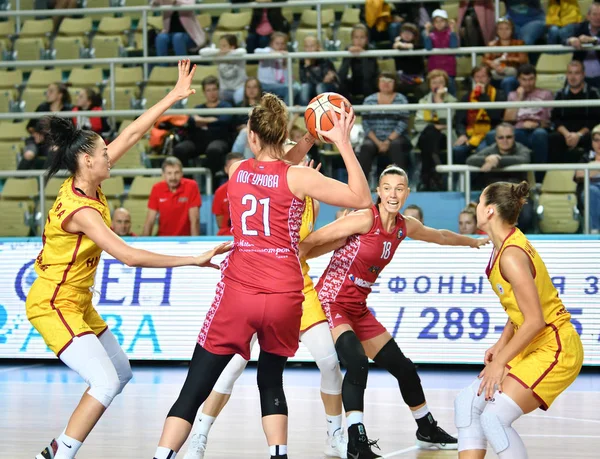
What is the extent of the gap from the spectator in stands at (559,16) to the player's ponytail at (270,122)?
26.5 ft

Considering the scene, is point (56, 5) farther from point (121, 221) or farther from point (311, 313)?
point (311, 313)

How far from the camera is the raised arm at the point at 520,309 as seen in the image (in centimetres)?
429

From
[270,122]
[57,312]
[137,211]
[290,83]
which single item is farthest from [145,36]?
[270,122]

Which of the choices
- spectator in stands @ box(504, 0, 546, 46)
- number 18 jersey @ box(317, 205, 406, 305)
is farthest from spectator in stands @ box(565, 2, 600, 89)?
number 18 jersey @ box(317, 205, 406, 305)

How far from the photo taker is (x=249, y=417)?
7145mm

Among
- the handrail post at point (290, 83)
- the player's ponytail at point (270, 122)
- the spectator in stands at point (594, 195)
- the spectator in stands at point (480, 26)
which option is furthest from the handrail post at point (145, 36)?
the player's ponytail at point (270, 122)

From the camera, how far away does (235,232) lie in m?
4.66

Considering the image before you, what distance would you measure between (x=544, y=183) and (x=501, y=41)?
103 inches

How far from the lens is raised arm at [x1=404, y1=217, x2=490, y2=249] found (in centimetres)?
635

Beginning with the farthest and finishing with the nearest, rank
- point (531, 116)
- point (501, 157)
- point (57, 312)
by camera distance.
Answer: point (531, 116)
point (501, 157)
point (57, 312)

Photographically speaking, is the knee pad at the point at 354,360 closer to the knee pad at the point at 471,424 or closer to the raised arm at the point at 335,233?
the raised arm at the point at 335,233

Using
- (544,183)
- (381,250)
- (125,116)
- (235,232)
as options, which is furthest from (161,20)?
(235,232)

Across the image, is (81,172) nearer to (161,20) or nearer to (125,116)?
(125,116)

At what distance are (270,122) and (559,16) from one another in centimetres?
849
